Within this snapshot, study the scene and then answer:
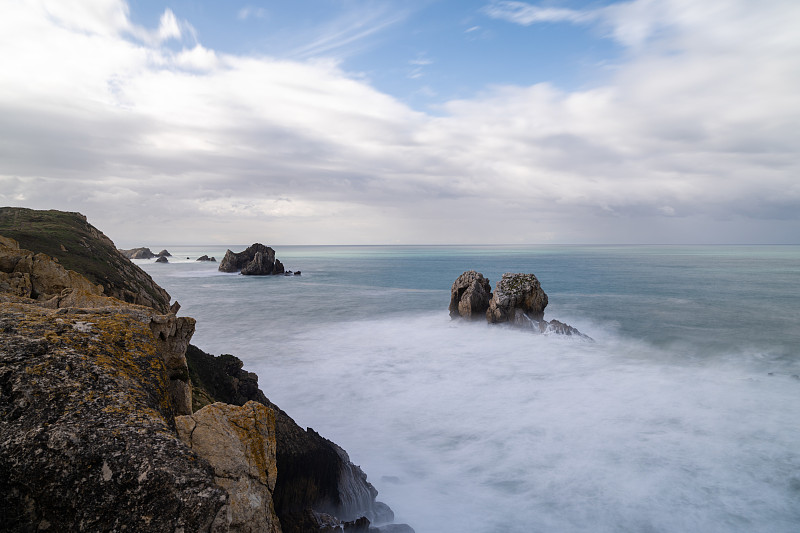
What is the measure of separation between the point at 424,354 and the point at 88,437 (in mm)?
25619

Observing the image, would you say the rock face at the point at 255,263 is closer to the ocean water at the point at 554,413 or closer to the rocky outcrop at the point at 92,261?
the ocean water at the point at 554,413

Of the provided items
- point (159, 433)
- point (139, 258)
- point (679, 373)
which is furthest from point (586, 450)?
point (139, 258)

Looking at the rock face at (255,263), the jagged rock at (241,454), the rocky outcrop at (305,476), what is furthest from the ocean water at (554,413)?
the rock face at (255,263)

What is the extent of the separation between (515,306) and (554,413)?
55.7 feet

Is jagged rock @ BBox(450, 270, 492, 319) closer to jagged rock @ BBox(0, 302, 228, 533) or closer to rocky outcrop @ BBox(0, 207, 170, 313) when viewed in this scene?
rocky outcrop @ BBox(0, 207, 170, 313)

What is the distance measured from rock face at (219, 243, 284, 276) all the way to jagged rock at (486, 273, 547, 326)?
243 feet

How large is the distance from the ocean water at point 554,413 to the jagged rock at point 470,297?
6.05 ft

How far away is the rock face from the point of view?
320ft

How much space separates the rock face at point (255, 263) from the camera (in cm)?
9762

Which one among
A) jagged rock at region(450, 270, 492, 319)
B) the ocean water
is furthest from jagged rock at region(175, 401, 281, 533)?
jagged rock at region(450, 270, 492, 319)

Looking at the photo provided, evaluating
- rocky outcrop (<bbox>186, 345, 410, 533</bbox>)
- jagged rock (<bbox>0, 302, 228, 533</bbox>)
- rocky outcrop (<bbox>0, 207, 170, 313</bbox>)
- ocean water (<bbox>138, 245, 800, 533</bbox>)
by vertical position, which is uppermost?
rocky outcrop (<bbox>0, 207, 170, 313</bbox>)

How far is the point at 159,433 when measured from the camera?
429cm

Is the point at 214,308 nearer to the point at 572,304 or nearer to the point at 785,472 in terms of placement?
the point at 572,304

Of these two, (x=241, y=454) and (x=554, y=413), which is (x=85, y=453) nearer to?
(x=241, y=454)
